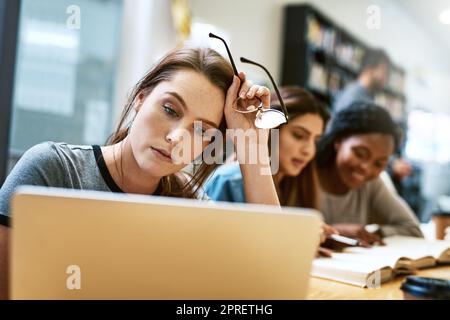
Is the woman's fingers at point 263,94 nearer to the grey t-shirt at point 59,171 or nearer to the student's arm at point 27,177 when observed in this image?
the grey t-shirt at point 59,171

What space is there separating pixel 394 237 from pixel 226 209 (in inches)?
55.7

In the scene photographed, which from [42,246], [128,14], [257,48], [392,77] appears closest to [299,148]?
[42,246]

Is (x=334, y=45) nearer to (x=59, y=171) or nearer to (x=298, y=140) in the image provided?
(x=298, y=140)

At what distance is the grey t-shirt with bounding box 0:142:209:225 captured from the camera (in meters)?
0.78

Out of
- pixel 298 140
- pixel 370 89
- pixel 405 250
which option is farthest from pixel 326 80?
pixel 405 250

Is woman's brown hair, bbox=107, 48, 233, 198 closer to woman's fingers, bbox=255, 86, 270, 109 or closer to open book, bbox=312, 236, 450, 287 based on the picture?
woman's fingers, bbox=255, 86, 270, 109

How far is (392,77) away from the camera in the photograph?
5438mm

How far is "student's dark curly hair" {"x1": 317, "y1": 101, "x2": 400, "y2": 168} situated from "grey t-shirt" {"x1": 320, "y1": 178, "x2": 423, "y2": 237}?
0.55 ft

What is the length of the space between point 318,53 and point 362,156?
7.90 ft

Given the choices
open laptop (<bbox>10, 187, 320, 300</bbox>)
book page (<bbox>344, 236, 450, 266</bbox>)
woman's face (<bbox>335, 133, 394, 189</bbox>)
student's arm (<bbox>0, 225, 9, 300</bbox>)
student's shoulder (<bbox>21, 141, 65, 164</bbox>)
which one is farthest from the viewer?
woman's face (<bbox>335, 133, 394, 189</bbox>)

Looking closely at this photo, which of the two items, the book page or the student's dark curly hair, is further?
the student's dark curly hair

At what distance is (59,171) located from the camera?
0.84 metres

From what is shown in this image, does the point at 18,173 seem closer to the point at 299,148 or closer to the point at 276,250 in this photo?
the point at 276,250

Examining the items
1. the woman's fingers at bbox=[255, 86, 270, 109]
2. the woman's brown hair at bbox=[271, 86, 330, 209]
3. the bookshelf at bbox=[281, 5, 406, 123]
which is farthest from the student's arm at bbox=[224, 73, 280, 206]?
the bookshelf at bbox=[281, 5, 406, 123]
